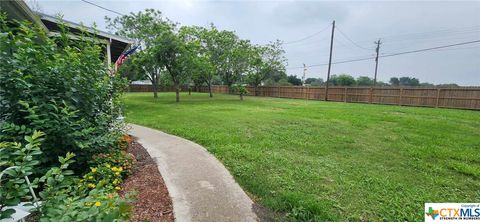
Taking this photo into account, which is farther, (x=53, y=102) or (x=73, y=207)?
(x=53, y=102)

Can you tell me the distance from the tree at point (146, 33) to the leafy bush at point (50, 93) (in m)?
11.2

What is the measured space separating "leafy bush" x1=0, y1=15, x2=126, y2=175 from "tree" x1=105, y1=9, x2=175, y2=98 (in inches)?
443

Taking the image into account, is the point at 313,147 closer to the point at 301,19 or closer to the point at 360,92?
the point at 301,19

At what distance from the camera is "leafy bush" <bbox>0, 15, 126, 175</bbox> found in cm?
228

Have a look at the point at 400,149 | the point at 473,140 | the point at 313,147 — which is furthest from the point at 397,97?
the point at 313,147

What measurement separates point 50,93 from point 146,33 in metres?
15.2

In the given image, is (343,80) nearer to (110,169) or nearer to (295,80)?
(295,80)

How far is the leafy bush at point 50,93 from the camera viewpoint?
2.28m

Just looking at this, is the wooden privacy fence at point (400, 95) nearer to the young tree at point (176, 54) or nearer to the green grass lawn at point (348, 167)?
the green grass lawn at point (348, 167)

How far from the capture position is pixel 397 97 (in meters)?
16.0

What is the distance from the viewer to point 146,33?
1605cm

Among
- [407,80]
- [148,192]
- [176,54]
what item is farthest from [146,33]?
[407,80]

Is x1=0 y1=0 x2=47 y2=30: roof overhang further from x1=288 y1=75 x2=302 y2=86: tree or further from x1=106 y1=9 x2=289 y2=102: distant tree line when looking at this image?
x1=288 y1=75 x2=302 y2=86: tree

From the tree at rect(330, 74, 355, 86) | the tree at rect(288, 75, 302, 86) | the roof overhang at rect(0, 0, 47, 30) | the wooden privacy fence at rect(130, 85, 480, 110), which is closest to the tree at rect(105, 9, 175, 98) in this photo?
the roof overhang at rect(0, 0, 47, 30)
